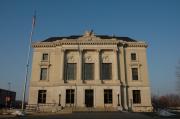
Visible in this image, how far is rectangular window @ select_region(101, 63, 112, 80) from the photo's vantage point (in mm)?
44750

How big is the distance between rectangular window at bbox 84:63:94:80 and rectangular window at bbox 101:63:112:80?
2.36 metres

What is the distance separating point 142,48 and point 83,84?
52.6 feet

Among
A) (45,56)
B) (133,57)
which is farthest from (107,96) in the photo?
(45,56)

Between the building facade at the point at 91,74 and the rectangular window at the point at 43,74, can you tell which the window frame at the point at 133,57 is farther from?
the rectangular window at the point at 43,74

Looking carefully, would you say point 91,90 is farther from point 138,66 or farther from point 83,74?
point 138,66

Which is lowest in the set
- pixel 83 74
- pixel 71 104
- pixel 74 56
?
pixel 71 104

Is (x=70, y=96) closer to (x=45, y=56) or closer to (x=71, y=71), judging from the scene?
(x=71, y=71)

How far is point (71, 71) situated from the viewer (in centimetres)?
4506

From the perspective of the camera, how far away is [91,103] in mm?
42906

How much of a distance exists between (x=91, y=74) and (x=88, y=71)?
95 centimetres

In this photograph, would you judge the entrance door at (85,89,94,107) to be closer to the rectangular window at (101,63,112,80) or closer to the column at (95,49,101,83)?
the column at (95,49,101,83)

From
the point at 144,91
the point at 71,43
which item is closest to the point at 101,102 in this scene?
the point at 144,91

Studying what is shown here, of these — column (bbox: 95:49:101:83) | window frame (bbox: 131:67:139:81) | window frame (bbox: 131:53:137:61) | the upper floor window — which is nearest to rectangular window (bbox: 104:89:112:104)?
column (bbox: 95:49:101:83)

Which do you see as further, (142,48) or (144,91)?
(142,48)
